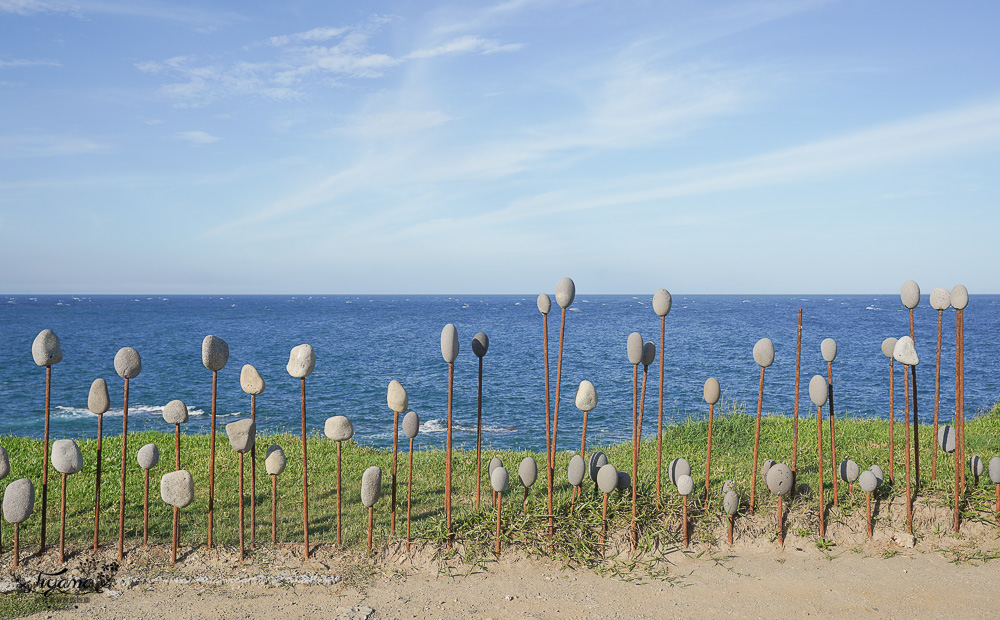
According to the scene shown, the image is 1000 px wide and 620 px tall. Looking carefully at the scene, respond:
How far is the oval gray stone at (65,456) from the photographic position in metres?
4.09

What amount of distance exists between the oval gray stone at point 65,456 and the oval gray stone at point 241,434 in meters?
0.99

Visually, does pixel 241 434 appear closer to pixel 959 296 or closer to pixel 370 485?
pixel 370 485

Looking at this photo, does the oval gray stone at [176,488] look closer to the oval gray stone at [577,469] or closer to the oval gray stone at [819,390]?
the oval gray stone at [577,469]

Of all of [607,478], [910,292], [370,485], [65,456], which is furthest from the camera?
[910,292]

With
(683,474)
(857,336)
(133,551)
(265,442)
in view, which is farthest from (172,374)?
(857,336)

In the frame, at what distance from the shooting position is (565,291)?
177 inches

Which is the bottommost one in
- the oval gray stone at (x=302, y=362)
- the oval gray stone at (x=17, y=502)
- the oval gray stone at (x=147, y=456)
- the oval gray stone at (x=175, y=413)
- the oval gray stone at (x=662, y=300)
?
the oval gray stone at (x=17, y=502)

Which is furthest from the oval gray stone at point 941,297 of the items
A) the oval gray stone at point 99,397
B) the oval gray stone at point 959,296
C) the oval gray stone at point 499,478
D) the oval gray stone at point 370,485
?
the oval gray stone at point 99,397

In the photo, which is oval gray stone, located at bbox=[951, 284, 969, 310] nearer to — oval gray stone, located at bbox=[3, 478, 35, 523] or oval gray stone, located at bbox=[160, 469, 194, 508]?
oval gray stone, located at bbox=[160, 469, 194, 508]

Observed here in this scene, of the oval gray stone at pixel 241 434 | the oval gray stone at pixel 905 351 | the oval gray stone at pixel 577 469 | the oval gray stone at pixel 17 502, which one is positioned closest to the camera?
the oval gray stone at pixel 17 502

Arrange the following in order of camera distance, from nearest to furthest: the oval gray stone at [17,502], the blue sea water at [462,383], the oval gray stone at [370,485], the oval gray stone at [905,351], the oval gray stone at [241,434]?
the oval gray stone at [17,502]
the oval gray stone at [241,434]
the oval gray stone at [370,485]
the oval gray stone at [905,351]
the blue sea water at [462,383]

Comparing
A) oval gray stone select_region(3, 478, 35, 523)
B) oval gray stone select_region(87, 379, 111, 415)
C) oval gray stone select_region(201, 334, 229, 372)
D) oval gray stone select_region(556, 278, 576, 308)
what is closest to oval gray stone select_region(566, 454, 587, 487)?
oval gray stone select_region(556, 278, 576, 308)

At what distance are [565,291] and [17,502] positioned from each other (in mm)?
3789

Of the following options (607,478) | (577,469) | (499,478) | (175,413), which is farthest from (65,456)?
(607,478)
